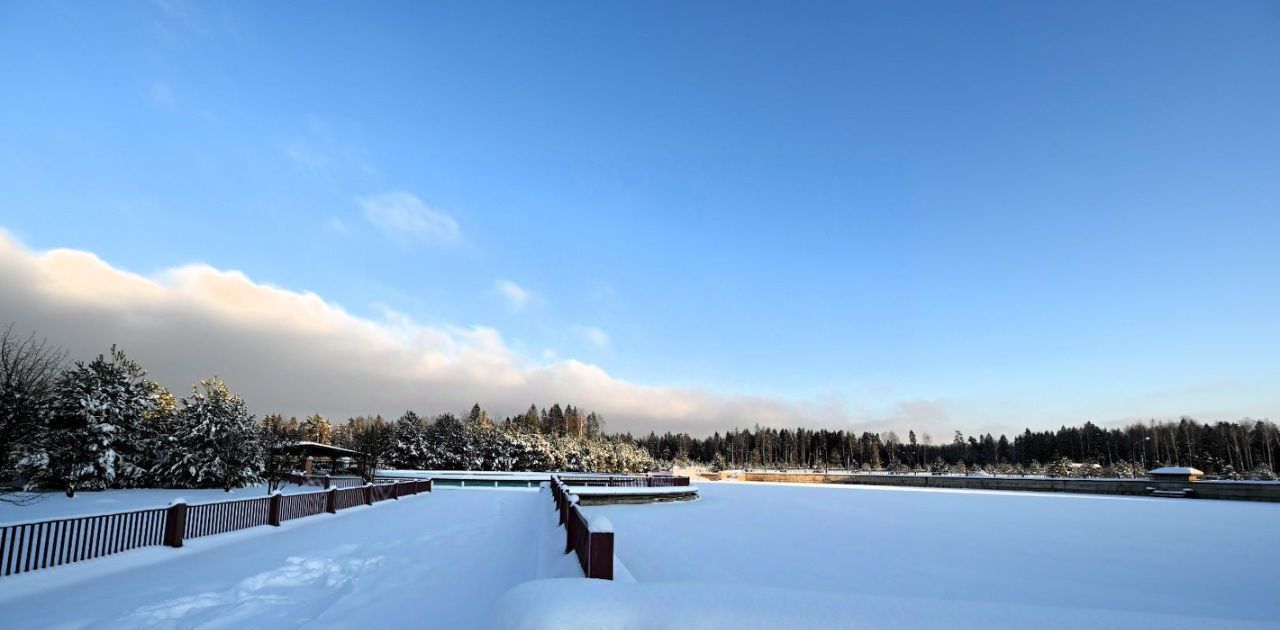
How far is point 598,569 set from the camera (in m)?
6.07

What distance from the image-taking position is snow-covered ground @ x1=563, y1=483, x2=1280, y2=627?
13.7 ft

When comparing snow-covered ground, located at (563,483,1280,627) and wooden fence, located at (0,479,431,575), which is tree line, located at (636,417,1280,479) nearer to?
snow-covered ground, located at (563,483,1280,627)

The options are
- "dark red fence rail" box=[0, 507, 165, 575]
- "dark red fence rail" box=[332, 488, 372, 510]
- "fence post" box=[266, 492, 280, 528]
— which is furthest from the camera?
"dark red fence rail" box=[332, 488, 372, 510]

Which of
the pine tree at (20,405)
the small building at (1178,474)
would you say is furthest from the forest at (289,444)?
the small building at (1178,474)

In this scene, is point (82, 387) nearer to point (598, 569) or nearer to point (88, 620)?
point (88, 620)

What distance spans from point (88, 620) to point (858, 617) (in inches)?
315

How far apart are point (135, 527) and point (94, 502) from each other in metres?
16.3

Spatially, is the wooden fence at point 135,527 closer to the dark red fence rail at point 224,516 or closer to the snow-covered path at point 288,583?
the dark red fence rail at point 224,516

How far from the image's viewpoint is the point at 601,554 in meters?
5.99

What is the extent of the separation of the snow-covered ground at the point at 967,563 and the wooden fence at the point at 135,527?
27.1 feet

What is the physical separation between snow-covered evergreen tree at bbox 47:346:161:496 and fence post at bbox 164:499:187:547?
62.0ft

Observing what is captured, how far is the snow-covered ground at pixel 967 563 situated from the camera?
416 centimetres

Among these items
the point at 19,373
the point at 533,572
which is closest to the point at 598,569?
the point at 533,572

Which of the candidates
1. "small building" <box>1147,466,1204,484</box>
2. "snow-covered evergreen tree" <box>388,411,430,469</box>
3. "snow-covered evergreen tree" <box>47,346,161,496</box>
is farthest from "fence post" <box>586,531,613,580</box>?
"snow-covered evergreen tree" <box>388,411,430,469</box>
